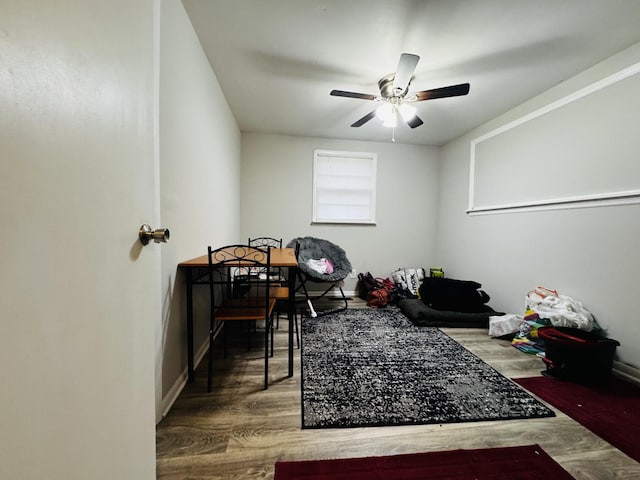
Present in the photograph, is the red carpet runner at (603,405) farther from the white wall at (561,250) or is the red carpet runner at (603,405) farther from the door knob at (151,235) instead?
the door knob at (151,235)

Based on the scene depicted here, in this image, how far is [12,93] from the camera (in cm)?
35

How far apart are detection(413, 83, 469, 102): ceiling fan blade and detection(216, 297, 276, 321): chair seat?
210cm

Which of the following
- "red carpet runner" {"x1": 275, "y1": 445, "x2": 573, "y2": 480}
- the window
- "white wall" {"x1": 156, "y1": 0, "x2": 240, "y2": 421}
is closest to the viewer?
"red carpet runner" {"x1": 275, "y1": 445, "x2": 573, "y2": 480}

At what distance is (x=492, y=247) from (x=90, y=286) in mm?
3639

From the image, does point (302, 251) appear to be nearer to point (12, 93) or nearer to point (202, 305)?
point (202, 305)

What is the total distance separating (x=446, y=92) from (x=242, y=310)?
2293mm

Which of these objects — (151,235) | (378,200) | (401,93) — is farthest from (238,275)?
(378,200)

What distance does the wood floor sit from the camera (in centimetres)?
109

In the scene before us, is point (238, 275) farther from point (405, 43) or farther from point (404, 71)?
point (405, 43)

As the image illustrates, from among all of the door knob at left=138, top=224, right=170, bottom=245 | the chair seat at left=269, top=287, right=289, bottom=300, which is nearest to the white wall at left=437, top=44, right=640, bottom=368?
the chair seat at left=269, top=287, right=289, bottom=300

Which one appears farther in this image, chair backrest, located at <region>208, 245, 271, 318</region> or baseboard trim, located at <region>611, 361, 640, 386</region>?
baseboard trim, located at <region>611, 361, 640, 386</region>

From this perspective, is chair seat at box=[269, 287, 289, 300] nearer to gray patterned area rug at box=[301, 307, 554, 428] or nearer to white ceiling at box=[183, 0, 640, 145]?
gray patterned area rug at box=[301, 307, 554, 428]

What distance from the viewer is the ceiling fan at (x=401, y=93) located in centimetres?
182

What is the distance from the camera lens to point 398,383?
166 centimetres
